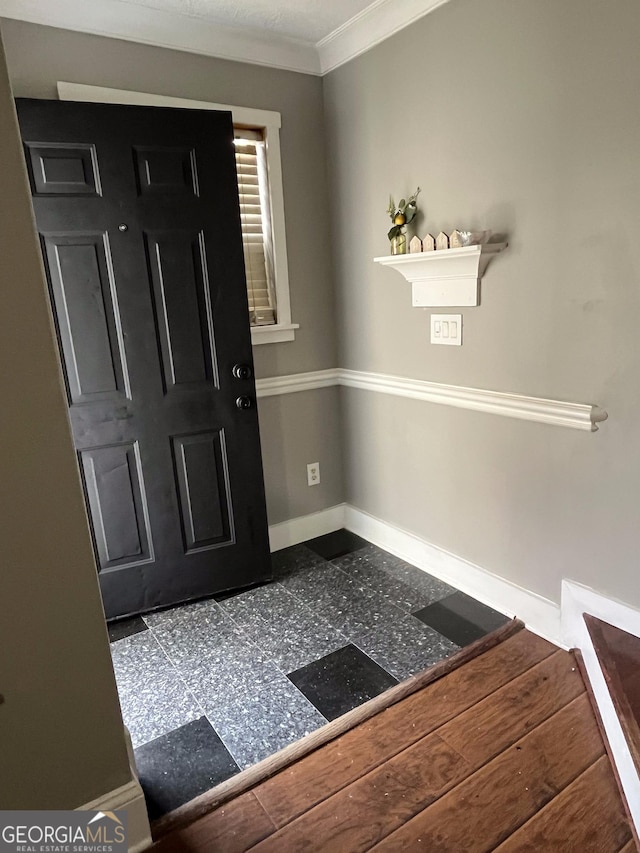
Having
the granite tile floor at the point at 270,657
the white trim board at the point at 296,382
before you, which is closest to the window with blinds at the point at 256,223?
the white trim board at the point at 296,382

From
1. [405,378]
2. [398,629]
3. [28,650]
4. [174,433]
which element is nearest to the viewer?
[28,650]

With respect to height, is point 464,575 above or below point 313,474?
below

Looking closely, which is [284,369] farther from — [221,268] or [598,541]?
[598,541]

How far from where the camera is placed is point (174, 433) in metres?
2.25

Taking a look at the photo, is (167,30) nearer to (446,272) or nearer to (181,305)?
(181,305)

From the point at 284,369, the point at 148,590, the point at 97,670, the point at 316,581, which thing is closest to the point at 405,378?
the point at 284,369

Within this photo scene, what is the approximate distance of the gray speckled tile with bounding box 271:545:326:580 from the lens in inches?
103

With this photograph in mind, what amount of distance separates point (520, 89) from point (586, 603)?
1.65 metres

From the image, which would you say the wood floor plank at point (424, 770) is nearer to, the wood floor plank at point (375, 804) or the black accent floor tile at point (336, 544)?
the wood floor plank at point (375, 804)

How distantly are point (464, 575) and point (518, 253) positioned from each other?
1278 mm

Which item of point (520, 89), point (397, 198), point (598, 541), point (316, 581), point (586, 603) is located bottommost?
point (316, 581)

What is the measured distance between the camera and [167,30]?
2131mm

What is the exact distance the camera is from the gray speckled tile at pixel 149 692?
5.65 feet

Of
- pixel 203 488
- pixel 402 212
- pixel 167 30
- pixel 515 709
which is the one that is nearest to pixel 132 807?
pixel 515 709
